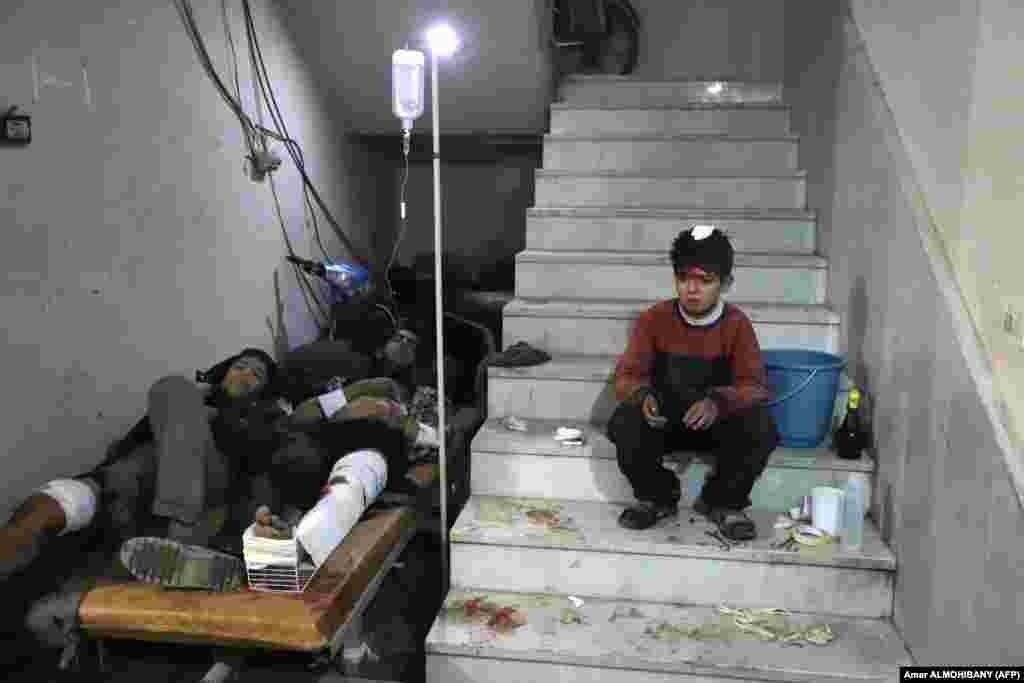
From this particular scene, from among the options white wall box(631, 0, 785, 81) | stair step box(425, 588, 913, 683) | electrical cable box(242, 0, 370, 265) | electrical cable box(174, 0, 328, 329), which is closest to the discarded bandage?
stair step box(425, 588, 913, 683)

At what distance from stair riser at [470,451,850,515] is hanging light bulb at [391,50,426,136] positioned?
0.94m

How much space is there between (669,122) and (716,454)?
179cm

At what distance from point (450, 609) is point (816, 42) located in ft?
7.55

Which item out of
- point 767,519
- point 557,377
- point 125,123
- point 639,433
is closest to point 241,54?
point 125,123

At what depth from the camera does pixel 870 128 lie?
7.45 ft

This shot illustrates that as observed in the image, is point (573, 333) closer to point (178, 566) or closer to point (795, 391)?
point (795, 391)

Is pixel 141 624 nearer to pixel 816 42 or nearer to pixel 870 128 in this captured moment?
pixel 870 128

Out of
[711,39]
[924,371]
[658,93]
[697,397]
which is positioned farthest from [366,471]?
[711,39]

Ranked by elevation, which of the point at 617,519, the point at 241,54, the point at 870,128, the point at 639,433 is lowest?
the point at 617,519

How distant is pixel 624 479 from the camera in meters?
2.28

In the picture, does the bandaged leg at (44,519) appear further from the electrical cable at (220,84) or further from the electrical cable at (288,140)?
the electrical cable at (288,140)

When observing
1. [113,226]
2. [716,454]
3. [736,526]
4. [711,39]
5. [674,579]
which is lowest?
[674,579]

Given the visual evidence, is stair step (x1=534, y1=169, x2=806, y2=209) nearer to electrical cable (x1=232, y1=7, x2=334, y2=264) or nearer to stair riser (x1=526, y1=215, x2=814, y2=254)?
stair riser (x1=526, y1=215, x2=814, y2=254)

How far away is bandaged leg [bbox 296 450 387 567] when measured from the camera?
180cm
